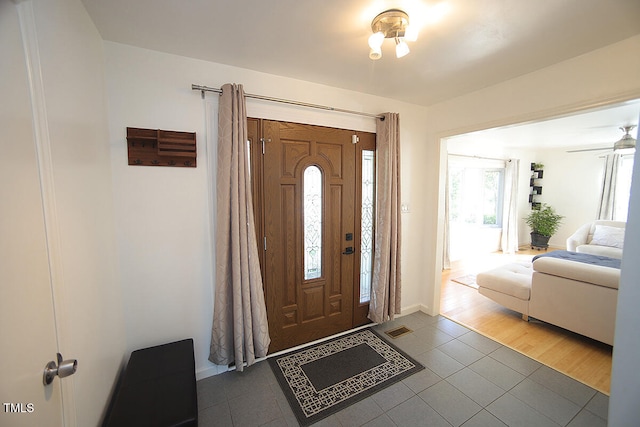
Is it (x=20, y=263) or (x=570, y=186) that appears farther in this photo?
(x=570, y=186)

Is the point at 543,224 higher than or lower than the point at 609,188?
lower

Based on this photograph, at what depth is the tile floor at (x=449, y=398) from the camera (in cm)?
167

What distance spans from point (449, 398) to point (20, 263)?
253 cm

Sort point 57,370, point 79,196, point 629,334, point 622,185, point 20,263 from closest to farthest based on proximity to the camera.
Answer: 1. point 20,263
2. point 57,370
3. point 629,334
4. point 79,196
5. point 622,185

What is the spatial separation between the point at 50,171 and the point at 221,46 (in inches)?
52.9

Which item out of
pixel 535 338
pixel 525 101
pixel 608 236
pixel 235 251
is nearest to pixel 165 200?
pixel 235 251

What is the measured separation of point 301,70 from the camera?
2082 mm

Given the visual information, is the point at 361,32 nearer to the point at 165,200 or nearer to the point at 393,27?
the point at 393,27

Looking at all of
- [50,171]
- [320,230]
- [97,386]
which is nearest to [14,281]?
[50,171]

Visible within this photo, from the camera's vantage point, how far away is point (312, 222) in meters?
2.43

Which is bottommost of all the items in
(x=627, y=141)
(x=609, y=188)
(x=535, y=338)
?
(x=535, y=338)

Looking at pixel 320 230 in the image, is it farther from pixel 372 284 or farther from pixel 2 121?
pixel 2 121

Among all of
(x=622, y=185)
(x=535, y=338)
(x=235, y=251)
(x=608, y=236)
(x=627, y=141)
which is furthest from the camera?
(x=622, y=185)

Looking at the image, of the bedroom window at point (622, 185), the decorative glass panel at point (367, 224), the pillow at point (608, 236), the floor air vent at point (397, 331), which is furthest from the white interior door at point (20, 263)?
the bedroom window at point (622, 185)
